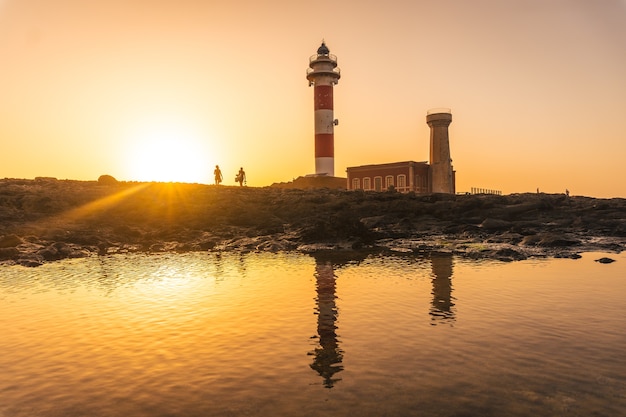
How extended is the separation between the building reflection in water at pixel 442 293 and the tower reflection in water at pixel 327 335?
2390mm

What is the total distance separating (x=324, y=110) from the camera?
59219 millimetres

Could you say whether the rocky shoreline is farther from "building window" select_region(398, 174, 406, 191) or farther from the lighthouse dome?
the lighthouse dome

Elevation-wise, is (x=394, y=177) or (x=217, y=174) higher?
(x=394, y=177)

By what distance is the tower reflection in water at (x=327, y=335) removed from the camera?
7766 millimetres

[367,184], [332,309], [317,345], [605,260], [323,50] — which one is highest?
[323,50]

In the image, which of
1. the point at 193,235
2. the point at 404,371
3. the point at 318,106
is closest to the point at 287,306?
the point at 404,371

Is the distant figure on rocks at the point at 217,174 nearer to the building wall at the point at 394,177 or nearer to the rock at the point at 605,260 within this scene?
the building wall at the point at 394,177

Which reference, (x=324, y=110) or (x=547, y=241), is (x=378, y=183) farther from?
(x=547, y=241)

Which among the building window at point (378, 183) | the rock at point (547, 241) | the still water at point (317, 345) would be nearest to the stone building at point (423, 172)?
the building window at point (378, 183)

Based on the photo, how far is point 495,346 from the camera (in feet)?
29.1

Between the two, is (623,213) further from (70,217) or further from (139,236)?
(70,217)

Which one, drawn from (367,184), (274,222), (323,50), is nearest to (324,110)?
(323,50)

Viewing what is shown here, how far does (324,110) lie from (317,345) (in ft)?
172

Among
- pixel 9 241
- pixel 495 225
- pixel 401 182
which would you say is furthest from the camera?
pixel 401 182
